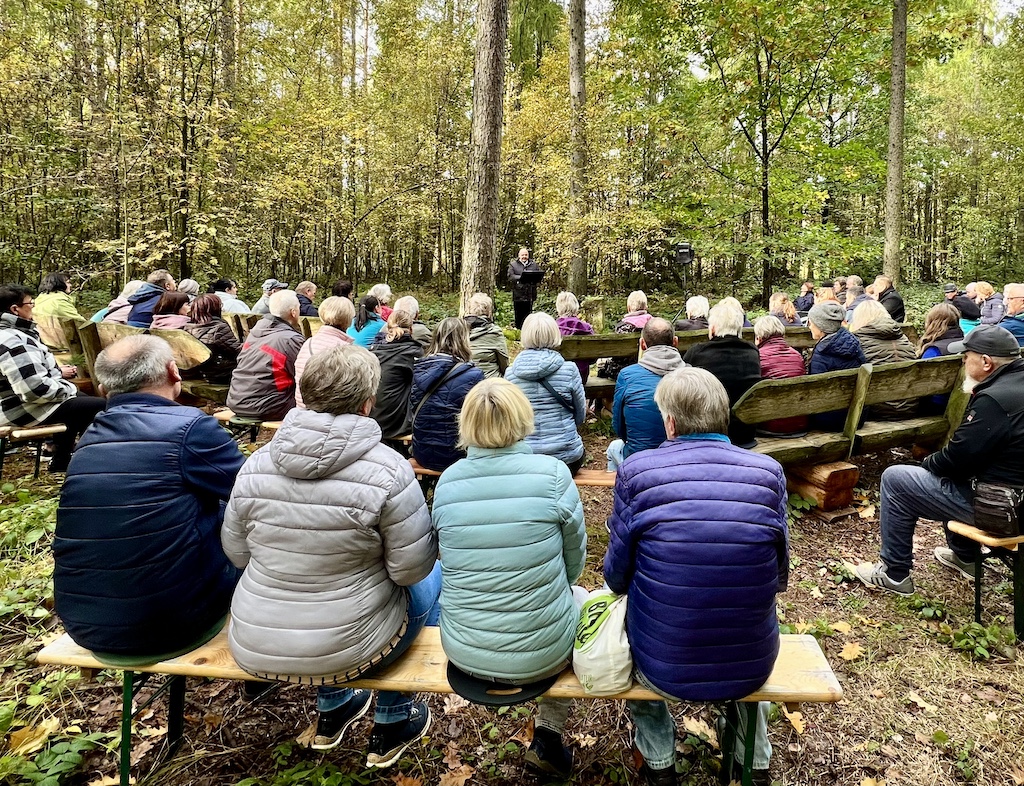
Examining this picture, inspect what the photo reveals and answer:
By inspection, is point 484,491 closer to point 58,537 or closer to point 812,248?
point 58,537

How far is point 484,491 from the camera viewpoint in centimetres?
207

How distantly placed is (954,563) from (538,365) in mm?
3067

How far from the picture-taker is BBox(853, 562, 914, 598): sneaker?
11.6 ft

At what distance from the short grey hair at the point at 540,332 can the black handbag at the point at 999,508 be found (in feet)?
8.73

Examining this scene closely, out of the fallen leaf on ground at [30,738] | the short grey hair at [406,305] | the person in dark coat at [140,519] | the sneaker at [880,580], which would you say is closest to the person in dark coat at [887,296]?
the sneaker at [880,580]

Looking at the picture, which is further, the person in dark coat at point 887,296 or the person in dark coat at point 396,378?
the person in dark coat at point 887,296

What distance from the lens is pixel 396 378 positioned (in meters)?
4.62

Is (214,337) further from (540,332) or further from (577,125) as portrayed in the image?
(577,125)

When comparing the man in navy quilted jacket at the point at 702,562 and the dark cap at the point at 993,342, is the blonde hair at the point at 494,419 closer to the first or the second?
the man in navy quilted jacket at the point at 702,562

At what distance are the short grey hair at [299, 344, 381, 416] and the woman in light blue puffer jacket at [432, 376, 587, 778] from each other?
0.43 m

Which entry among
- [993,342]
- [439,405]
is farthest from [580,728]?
[993,342]

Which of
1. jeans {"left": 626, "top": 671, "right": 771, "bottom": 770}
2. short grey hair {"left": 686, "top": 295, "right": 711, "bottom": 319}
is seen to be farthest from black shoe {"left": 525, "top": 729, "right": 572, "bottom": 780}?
short grey hair {"left": 686, "top": 295, "right": 711, "bottom": 319}

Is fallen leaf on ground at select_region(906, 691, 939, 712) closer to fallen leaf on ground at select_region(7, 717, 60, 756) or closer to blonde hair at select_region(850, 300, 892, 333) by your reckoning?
blonde hair at select_region(850, 300, 892, 333)

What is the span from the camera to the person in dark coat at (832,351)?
4660 mm
